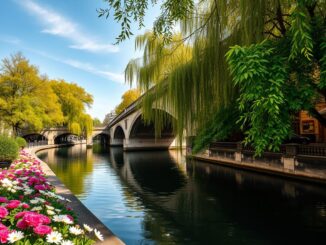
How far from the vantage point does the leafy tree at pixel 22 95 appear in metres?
38.8

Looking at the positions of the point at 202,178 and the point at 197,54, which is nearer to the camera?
the point at 197,54

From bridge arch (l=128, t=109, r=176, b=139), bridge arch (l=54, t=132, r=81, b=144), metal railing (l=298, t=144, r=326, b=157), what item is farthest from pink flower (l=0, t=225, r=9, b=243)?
bridge arch (l=54, t=132, r=81, b=144)

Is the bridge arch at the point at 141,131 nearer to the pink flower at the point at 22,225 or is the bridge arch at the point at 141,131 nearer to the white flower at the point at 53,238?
the pink flower at the point at 22,225

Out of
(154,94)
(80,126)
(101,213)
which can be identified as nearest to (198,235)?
(101,213)

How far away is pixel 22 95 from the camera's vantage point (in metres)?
41.4

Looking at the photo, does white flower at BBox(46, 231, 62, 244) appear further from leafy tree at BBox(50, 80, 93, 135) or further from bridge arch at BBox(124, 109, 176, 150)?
leafy tree at BBox(50, 80, 93, 135)

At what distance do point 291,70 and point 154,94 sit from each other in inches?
254

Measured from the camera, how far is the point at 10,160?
53.2ft

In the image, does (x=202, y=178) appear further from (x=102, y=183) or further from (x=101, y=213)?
(x=101, y=213)

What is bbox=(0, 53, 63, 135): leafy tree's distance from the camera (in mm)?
38812

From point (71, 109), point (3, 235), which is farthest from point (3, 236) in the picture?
point (71, 109)

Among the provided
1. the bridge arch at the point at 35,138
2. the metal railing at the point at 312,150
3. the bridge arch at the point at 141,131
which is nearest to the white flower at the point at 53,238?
the metal railing at the point at 312,150

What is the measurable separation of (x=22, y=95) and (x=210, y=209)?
37.3m

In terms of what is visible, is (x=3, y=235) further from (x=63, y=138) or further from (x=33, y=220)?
(x=63, y=138)
